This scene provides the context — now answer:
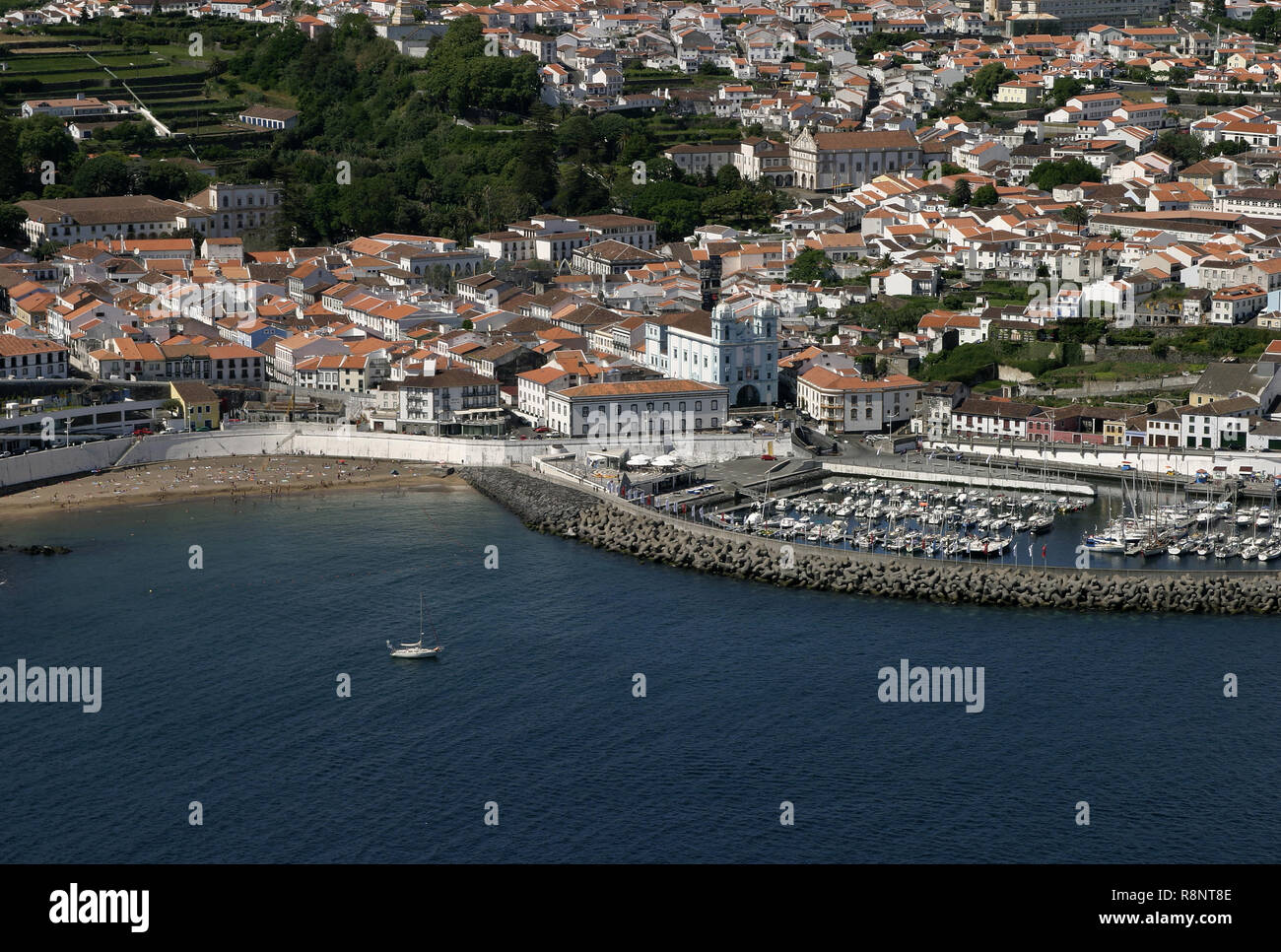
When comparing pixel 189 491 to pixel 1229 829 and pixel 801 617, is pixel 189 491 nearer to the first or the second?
pixel 801 617

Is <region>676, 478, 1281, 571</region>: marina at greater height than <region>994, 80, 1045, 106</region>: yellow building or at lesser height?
A: lesser

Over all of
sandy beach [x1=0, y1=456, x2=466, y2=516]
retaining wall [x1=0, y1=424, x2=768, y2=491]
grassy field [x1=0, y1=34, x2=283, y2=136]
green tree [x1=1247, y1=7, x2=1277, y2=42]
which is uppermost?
green tree [x1=1247, y1=7, x2=1277, y2=42]

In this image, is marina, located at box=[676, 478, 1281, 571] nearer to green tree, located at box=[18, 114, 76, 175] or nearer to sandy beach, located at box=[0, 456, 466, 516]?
sandy beach, located at box=[0, 456, 466, 516]

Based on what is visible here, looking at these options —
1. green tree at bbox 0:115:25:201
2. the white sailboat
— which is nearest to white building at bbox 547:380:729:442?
the white sailboat

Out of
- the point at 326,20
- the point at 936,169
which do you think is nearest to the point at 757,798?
the point at 936,169

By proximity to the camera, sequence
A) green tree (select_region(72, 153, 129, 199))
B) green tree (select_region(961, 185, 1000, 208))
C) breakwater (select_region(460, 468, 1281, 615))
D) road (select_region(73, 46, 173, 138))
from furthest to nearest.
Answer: road (select_region(73, 46, 173, 138)), green tree (select_region(72, 153, 129, 199)), green tree (select_region(961, 185, 1000, 208)), breakwater (select_region(460, 468, 1281, 615))
